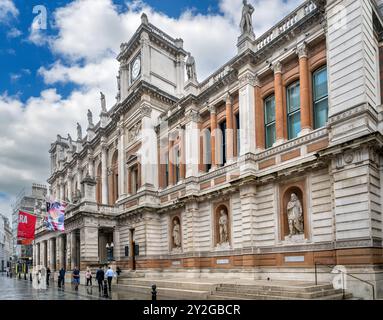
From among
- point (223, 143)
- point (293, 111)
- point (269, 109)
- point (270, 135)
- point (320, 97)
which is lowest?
point (270, 135)

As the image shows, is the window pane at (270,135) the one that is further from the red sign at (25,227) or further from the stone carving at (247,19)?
the red sign at (25,227)

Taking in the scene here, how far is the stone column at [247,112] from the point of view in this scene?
24.6 metres

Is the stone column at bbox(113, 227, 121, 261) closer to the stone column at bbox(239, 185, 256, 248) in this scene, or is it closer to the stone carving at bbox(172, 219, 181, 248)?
the stone carving at bbox(172, 219, 181, 248)

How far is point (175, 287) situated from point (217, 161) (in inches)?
397

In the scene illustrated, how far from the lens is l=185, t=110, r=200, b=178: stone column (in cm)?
2988

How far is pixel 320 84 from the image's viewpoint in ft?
70.0

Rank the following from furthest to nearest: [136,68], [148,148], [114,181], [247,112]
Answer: [114,181] < [136,68] < [148,148] < [247,112]

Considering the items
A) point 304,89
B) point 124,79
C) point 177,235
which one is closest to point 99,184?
point 124,79

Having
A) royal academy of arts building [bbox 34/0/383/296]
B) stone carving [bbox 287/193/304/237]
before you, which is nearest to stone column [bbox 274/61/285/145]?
royal academy of arts building [bbox 34/0/383/296]

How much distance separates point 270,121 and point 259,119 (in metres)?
0.74

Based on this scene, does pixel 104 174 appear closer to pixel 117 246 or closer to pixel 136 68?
pixel 117 246

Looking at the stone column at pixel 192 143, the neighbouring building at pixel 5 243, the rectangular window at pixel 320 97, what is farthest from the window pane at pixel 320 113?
the neighbouring building at pixel 5 243

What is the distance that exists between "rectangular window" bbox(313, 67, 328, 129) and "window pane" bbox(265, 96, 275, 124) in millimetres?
3506

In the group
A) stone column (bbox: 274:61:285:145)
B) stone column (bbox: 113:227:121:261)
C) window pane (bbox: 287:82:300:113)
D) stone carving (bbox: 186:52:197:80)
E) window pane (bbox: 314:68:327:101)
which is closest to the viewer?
window pane (bbox: 314:68:327:101)
